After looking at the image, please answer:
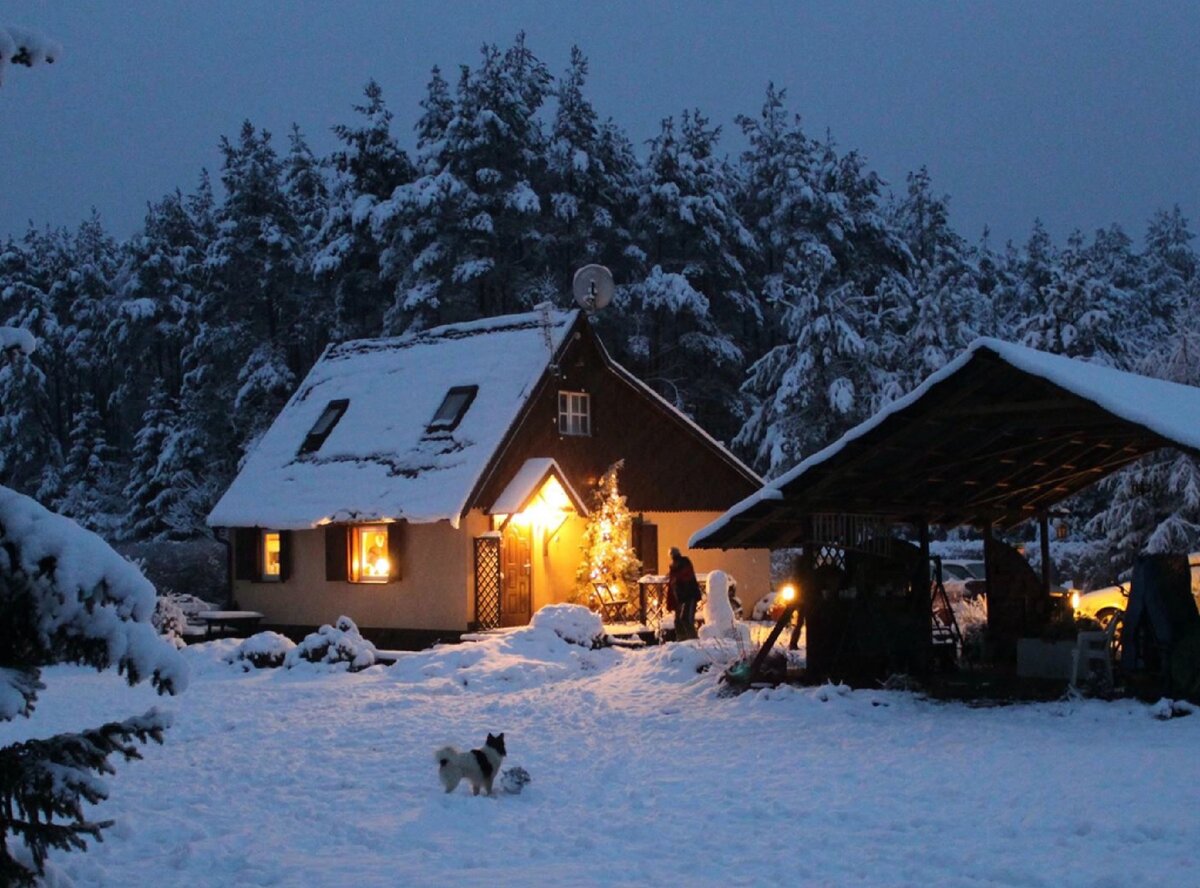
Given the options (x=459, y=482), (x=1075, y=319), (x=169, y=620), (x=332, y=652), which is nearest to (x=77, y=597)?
(x=332, y=652)

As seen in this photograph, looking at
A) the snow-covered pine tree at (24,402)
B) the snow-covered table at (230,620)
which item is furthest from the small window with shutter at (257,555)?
the snow-covered pine tree at (24,402)

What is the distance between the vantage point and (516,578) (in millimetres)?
24641

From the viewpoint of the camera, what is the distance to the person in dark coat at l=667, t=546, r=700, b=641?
20.7 m

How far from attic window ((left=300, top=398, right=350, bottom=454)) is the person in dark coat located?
9898mm

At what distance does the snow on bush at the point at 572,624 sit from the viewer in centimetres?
2014

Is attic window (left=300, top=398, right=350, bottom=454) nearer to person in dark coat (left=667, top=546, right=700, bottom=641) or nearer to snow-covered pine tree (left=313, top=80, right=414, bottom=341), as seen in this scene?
person in dark coat (left=667, top=546, right=700, bottom=641)

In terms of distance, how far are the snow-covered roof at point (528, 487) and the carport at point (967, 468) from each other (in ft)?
28.8

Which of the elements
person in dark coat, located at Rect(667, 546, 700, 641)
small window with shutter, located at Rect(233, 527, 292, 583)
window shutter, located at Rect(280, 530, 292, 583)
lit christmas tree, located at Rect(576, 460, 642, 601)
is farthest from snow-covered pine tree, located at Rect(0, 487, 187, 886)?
small window with shutter, located at Rect(233, 527, 292, 583)

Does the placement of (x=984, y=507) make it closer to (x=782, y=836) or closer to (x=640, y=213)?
(x=782, y=836)

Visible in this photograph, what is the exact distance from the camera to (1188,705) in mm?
11906

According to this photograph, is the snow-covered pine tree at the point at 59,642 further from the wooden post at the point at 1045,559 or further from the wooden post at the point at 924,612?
the wooden post at the point at 1045,559

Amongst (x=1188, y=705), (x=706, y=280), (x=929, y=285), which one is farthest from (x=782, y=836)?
(x=706, y=280)

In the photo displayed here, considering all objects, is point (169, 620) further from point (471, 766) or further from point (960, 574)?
point (960, 574)

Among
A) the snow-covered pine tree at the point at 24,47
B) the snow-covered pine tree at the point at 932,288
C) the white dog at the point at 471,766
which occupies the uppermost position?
the snow-covered pine tree at the point at 932,288
